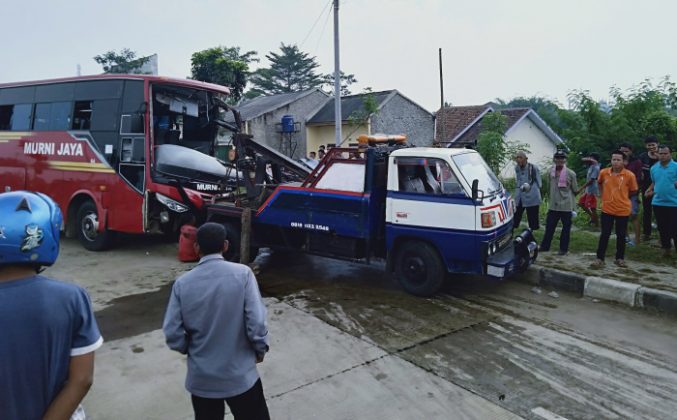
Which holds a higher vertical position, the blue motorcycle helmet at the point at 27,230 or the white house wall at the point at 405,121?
the white house wall at the point at 405,121

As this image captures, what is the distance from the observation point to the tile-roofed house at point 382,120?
984 inches

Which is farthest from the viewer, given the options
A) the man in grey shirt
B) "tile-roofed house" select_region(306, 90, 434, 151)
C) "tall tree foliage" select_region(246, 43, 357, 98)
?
"tall tree foliage" select_region(246, 43, 357, 98)

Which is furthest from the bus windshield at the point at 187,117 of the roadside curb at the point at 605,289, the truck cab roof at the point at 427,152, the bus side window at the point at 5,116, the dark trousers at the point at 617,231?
the dark trousers at the point at 617,231

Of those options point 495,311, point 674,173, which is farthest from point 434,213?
point 674,173

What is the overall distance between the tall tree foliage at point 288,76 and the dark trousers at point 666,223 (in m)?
44.7

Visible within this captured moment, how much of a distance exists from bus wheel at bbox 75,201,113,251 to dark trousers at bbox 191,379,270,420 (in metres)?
7.66

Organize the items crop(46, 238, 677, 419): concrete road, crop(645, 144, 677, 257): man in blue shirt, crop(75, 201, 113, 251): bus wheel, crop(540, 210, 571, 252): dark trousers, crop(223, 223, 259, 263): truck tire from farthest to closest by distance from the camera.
→ 1. crop(75, 201, 113, 251): bus wheel
2. crop(223, 223, 259, 263): truck tire
3. crop(540, 210, 571, 252): dark trousers
4. crop(645, 144, 677, 257): man in blue shirt
5. crop(46, 238, 677, 419): concrete road

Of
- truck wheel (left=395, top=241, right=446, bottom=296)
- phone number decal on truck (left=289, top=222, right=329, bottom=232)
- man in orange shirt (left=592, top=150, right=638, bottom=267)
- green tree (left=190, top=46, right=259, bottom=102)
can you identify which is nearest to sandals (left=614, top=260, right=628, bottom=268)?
man in orange shirt (left=592, top=150, right=638, bottom=267)

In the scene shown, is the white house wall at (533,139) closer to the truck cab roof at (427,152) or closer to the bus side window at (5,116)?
the truck cab roof at (427,152)

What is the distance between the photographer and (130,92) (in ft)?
30.0

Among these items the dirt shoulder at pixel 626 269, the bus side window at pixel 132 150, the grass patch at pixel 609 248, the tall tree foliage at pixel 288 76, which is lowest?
the dirt shoulder at pixel 626 269

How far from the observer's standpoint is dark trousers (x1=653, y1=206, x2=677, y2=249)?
24.0 feet

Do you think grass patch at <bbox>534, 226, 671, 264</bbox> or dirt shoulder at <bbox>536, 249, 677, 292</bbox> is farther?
grass patch at <bbox>534, 226, 671, 264</bbox>

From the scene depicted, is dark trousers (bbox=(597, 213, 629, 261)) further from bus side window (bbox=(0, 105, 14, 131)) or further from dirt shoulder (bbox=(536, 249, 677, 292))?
bus side window (bbox=(0, 105, 14, 131))
